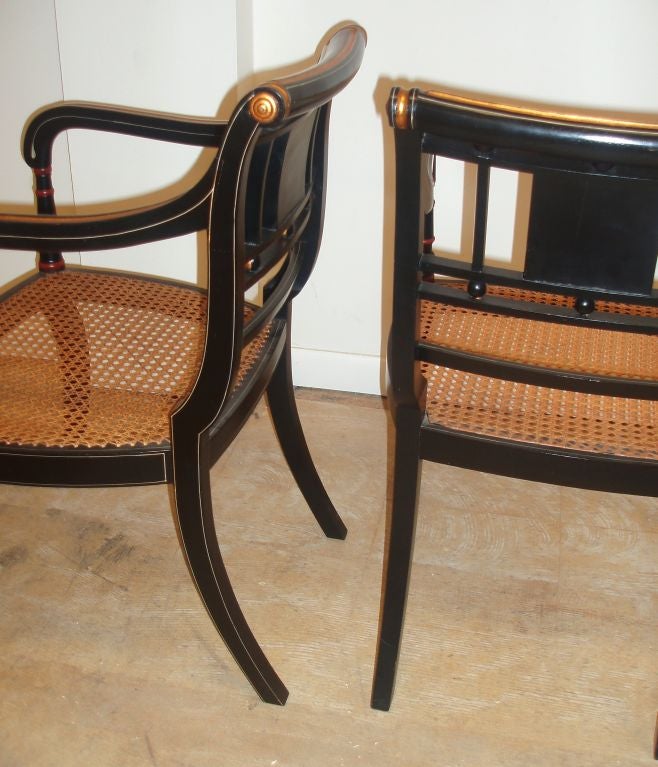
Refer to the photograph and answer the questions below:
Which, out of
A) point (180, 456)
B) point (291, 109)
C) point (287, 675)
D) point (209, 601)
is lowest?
point (287, 675)

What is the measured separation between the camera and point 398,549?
1.18 m

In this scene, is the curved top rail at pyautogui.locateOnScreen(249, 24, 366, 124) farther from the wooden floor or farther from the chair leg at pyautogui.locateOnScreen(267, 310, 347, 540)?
the wooden floor

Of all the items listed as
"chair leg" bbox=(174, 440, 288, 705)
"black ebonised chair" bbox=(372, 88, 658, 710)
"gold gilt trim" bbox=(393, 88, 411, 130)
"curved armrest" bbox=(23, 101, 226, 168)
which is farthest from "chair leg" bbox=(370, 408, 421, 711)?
"curved armrest" bbox=(23, 101, 226, 168)

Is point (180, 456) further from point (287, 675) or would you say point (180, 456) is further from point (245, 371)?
point (287, 675)

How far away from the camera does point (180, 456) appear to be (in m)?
1.10

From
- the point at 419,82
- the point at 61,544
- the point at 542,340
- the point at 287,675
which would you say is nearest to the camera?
the point at 542,340

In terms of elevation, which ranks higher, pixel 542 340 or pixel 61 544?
pixel 542 340

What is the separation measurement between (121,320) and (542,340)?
625mm

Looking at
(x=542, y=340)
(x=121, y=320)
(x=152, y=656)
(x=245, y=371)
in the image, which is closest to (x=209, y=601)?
(x=152, y=656)

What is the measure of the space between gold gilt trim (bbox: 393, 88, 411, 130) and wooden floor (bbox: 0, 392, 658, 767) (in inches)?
33.5

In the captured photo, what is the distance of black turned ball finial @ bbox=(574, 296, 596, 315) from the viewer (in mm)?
921

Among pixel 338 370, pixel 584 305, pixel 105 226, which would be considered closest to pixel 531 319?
pixel 584 305

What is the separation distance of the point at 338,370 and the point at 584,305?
1.16m

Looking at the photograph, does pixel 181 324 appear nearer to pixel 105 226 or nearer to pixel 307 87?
pixel 105 226
